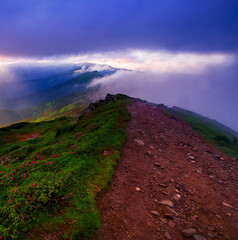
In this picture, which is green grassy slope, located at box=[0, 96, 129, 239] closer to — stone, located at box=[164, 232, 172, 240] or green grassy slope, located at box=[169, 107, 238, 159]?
stone, located at box=[164, 232, 172, 240]

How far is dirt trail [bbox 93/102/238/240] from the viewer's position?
5.75 meters

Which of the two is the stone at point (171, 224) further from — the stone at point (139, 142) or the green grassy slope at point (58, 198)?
the stone at point (139, 142)

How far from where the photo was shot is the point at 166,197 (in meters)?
7.78

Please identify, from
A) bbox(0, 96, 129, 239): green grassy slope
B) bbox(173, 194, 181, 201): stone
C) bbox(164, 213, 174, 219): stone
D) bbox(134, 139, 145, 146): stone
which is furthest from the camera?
bbox(134, 139, 145, 146): stone

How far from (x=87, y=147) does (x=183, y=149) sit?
11.0m

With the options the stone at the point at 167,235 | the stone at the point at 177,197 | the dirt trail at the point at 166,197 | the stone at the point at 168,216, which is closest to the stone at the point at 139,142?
the dirt trail at the point at 166,197

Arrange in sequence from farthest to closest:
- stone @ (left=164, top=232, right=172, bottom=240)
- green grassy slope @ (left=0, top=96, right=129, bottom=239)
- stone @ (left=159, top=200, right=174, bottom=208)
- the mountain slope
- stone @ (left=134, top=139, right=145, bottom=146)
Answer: stone @ (left=134, top=139, right=145, bottom=146) < stone @ (left=159, top=200, right=174, bottom=208) < stone @ (left=164, top=232, right=172, bottom=240) < the mountain slope < green grassy slope @ (left=0, top=96, right=129, bottom=239)

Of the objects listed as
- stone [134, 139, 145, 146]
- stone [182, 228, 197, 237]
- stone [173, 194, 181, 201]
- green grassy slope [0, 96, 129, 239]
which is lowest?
stone [134, 139, 145, 146]

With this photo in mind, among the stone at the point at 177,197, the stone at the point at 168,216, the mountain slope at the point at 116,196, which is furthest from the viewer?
the stone at the point at 177,197

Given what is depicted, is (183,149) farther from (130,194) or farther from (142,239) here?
(142,239)

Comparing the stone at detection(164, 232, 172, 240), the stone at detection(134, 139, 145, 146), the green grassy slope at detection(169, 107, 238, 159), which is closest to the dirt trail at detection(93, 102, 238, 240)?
the stone at detection(164, 232, 172, 240)

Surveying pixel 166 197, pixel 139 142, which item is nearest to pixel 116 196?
pixel 166 197

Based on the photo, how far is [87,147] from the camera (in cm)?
1020

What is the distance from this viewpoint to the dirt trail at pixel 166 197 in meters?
5.75
